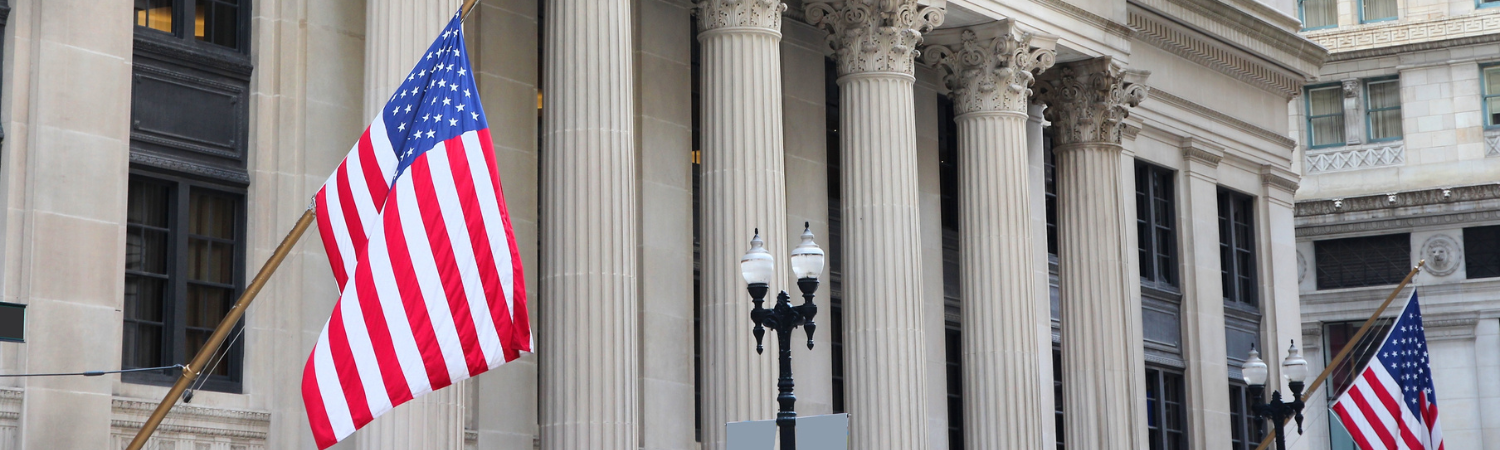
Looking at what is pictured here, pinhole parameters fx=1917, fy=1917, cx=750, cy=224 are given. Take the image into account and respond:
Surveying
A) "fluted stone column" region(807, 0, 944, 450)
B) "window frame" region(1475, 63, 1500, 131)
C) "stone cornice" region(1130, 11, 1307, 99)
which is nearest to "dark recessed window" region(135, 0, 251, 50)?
"fluted stone column" region(807, 0, 944, 450)

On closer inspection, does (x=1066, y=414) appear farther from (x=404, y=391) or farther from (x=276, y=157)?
(x=404, y=391)

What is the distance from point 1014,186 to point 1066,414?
16.0 ft

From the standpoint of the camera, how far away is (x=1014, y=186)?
30.8 meters

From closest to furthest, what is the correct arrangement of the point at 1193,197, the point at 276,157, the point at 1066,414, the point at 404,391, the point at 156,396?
1. the point at 404,391
2. the point at 156,396
3. the point at 276,157
4. the point at 1066,414
5. the point at 1193,197

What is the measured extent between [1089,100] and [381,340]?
65.9 feet

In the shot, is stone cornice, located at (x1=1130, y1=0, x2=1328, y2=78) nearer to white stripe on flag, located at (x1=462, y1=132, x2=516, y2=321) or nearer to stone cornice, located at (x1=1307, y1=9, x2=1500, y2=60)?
stone cornice, located at (x1=1307, y1=9, x2=1500, y2=60)

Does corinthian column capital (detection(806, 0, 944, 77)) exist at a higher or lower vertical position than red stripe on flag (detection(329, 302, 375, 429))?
higher

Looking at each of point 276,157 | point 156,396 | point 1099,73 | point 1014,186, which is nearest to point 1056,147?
point 1099,73

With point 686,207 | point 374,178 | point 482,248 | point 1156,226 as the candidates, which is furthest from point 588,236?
point 1156,226

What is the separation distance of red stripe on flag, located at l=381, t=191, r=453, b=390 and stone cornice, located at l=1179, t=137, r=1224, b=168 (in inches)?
1001

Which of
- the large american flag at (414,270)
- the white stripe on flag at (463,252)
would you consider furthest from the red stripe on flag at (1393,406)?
the white stripe on flag at (463,252)

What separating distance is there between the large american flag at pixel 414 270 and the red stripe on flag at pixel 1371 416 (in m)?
20.1

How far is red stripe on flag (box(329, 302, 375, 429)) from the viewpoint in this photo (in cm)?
1611

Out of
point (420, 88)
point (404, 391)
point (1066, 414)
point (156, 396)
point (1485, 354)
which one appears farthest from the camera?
point (1485, 354)
